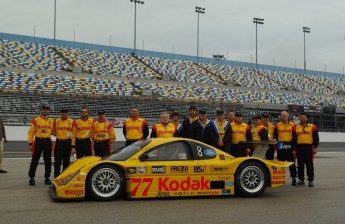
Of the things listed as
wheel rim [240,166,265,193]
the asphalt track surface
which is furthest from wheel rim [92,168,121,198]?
wheel rim [240,166,265,193]

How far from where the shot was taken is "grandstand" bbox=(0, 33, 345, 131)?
2911 centimetres

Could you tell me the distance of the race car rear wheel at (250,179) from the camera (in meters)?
8.13

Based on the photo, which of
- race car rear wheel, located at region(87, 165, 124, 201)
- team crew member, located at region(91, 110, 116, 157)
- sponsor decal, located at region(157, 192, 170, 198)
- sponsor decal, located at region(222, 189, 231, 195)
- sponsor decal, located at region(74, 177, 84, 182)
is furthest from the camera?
team crew member, located at region(91, 110, 116, 157)

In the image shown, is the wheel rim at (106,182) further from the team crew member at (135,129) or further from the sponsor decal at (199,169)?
the team crew member at (135,129)

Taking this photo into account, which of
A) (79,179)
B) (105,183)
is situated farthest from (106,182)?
(79,179)

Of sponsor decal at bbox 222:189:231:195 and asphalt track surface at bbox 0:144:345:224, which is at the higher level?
sponsor decal at bbox 222:189:231:195

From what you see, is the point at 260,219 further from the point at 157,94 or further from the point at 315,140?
the point at 157,94

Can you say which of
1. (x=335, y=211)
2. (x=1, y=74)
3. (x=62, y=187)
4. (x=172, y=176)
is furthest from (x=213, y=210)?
(x=1, y=74)

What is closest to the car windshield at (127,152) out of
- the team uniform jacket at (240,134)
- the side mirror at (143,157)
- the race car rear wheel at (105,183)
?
the side mirror at (143,157)

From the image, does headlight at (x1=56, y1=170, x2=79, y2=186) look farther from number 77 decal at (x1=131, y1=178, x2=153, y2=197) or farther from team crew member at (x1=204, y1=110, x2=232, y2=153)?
Result: team crew member at (x1=204, y1=110, x2=232, y2=153)

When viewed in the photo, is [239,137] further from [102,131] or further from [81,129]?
[81,129]

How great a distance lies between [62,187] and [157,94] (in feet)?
99.9

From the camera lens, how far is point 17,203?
721 centimetres

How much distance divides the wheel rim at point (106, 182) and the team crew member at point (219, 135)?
2.87 m
